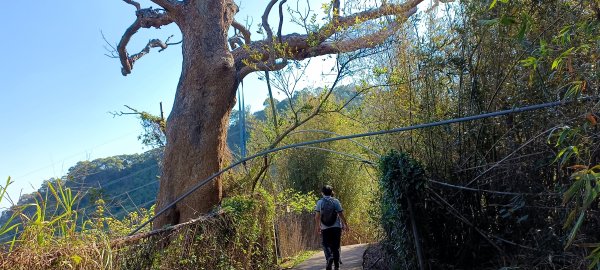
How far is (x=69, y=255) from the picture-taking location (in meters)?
→ 3.97

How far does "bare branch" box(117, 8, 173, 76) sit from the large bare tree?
1.67 ft

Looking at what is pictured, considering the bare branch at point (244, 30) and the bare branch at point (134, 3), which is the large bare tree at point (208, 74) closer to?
the bare branch at point (134, 3)

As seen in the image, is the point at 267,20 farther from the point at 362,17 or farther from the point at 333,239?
the point at 333,239

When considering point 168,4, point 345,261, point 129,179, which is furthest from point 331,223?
→ point 129,179

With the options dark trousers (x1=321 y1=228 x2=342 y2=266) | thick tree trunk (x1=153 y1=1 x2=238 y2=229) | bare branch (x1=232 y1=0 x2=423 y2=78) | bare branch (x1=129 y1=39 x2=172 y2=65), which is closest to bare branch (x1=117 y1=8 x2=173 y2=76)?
bare branch (x1=129 y1=39 x2=172 y2=65)

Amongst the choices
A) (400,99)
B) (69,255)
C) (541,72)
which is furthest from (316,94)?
(69,255)

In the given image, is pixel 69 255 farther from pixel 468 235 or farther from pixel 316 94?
pixel 316 94

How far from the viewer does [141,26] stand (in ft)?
33.1

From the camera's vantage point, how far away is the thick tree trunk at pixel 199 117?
27.6 feet

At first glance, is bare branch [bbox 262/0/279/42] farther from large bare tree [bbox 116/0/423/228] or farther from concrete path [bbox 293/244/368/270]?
concrete path [bbox 293/244/368/270]

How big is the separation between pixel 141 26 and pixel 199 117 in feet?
8.80

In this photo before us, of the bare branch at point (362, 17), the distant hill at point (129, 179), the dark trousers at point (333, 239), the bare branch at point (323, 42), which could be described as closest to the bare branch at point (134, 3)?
the bare branch at point (323, 42)

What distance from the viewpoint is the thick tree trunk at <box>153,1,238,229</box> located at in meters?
8.41

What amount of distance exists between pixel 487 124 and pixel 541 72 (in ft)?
3.66
